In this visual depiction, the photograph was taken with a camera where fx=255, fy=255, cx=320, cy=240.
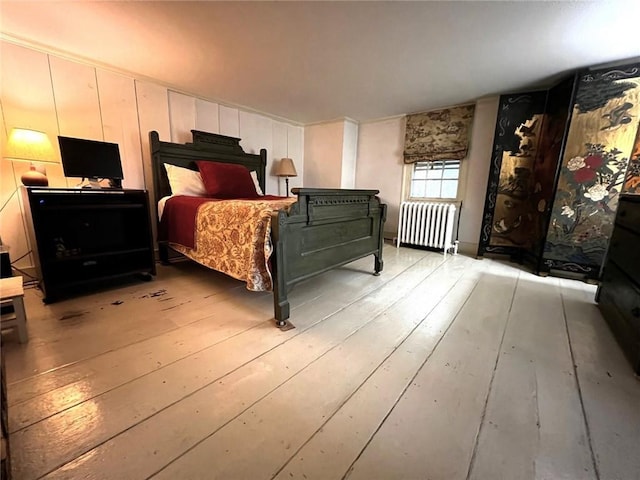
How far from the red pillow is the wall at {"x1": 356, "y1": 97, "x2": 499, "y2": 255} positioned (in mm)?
2165

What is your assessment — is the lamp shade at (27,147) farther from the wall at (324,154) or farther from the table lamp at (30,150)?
the wall at (324,154)

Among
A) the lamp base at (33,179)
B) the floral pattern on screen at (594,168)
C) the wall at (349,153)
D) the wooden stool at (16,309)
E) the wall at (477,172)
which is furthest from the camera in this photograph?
the wall at (349,153)

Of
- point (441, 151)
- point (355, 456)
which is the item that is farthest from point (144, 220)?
point (441, 151)

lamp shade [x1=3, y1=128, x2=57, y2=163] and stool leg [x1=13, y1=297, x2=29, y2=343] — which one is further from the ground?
lamp shade [x1=3, y1=128, x2=57, y2=163]

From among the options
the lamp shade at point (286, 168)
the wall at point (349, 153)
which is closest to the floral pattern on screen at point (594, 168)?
the wall at point (349, 153)

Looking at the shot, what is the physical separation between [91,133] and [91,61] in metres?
0.64

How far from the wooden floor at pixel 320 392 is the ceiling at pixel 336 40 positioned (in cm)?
196

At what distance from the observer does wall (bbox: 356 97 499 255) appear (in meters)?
3.25

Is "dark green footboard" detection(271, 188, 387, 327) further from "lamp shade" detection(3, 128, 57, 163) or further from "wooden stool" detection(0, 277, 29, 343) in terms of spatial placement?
"lamp shade" detection(3, 128, 57, 163)

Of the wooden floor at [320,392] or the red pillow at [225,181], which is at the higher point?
the red pillow at [225,181]

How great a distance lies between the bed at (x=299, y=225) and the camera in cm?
156

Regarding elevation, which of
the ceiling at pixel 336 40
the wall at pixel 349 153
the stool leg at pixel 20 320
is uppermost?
the ceiling at pixel 336 40

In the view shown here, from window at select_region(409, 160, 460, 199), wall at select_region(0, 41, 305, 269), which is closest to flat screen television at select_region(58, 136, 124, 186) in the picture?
wall at select_region(0, 41, 305, 269)

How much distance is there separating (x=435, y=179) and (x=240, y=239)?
323 centimetres
